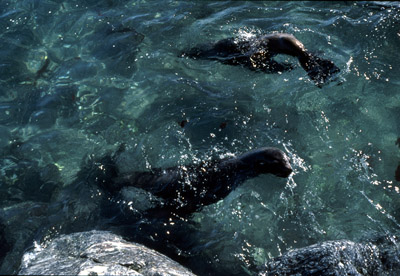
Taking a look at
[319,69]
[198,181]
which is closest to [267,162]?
[198,181]

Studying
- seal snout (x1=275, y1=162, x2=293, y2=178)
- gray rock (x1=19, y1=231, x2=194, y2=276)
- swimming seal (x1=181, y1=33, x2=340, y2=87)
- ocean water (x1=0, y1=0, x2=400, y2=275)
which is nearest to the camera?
gray rock (x1=19, y1=231, x2=194, y2=276)

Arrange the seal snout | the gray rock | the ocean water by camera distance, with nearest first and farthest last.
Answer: the gray rock
the seal snout
the ocean water

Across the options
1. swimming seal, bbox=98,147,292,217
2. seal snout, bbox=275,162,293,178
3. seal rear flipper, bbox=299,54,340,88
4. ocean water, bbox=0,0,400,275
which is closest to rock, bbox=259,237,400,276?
ocean water, bbox=0,0,400,275

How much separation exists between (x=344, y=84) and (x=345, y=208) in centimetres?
236

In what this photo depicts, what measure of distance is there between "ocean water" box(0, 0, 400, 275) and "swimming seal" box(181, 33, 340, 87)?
20cm

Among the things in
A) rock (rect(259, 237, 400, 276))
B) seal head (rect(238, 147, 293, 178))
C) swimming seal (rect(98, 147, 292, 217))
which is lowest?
rock (rect(259, 237, 400, 276))

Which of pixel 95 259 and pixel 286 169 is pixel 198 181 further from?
pixel 95 259

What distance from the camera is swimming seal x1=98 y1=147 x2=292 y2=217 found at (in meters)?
4.90

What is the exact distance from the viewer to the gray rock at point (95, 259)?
361cm

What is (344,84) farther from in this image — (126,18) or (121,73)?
(126,18)

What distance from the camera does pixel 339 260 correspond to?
414cm

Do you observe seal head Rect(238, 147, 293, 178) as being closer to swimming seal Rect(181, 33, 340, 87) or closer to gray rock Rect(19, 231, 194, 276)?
gray rock Rect(19, 231, 194, 276)

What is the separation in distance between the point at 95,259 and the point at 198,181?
5.56ft

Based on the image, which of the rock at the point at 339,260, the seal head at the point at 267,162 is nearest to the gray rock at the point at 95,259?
the rock at the point at 339,260
